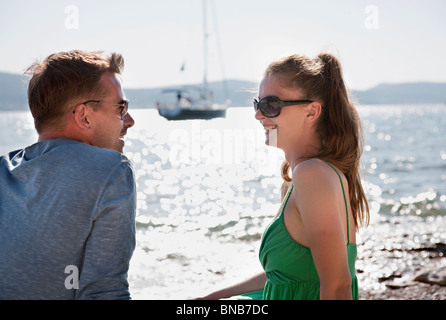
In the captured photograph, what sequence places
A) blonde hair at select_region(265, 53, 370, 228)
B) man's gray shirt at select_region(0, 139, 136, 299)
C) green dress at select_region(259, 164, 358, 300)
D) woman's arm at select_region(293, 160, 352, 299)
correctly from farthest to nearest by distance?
blonde hair at select_region(265, 53, 370, 228) < green dress at select_region(259, 164, 358, 300) < woman's arm at select_region(293, 160, 352, 299) < man's gray shirt at select_region(0, 139, 136, 299)

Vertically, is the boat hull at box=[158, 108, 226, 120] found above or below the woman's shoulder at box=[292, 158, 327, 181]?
below

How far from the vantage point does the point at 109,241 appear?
6.21ft

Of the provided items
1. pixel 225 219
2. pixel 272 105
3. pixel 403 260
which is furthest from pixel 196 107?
pixel 272 105

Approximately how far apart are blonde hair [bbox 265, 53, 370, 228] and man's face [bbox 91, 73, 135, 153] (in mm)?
829

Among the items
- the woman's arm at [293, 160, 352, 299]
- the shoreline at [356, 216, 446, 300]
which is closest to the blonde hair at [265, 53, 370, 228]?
the woman's arm at [293, 160, 352, 299]

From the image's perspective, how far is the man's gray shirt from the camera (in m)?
1.87

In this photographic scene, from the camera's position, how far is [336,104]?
8.09 feet

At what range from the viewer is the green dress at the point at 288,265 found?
228 cm

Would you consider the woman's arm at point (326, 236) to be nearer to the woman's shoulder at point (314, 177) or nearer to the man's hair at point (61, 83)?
the woman's shoulder at point (314, 177)

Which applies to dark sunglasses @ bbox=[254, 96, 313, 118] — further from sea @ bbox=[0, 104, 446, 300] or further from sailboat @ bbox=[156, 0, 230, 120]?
sailboat @ bbox=[156, 0, 230, 120]

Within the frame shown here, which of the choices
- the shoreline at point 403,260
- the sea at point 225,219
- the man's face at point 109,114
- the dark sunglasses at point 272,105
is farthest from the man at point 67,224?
the shoreline at point 403,260
